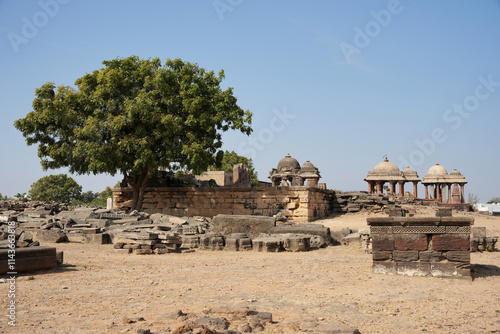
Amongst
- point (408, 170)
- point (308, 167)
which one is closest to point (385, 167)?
point (408, 170)

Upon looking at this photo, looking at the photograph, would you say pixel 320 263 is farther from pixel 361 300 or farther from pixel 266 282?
pixel 361 300

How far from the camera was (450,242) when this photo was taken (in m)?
7.62

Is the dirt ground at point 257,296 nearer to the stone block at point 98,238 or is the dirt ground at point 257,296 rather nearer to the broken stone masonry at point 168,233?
the broken stone masonry at point 168,233

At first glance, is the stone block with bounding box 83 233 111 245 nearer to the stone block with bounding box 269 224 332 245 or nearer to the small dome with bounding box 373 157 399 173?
the stone block with bounding box 269 224 332 245

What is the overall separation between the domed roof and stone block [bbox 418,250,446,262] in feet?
91.2

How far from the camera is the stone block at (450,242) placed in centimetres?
757

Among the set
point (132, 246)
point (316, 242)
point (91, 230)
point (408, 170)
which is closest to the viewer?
point (132, 246)

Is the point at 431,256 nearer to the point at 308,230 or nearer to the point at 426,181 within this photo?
the point at 308,230

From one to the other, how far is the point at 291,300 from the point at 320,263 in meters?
3.76

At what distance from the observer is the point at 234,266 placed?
30.5ft

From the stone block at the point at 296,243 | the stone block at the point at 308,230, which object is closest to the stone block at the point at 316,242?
the stone block at the point at 308,230

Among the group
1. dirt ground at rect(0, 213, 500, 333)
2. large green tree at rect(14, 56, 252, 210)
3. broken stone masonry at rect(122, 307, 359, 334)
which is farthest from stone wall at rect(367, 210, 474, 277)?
large green tree at rect(14, 56, 252, 210)

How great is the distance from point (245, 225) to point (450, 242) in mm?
7352

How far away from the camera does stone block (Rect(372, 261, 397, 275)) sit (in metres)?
7.94
